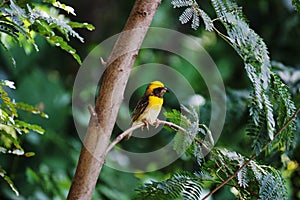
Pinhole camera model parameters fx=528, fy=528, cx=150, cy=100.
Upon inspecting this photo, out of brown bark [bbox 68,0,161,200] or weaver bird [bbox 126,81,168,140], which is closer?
brown bark [bbox 68,0,161,200]

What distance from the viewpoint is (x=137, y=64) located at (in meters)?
2.74

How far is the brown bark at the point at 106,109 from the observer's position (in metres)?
→ 0.82

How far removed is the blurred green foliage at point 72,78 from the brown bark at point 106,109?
1058mm

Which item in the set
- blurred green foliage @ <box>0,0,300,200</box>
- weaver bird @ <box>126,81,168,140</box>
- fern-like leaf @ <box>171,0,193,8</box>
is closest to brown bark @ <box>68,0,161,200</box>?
fern-like leaf @ <box>171,0,193,8</box>

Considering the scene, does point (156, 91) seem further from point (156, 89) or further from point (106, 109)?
point (106, 109)

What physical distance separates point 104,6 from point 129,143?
3.34 feet

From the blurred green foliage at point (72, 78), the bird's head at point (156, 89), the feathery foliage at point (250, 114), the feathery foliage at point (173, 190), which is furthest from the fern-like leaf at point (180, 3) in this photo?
the blurred green foliage at point (72, 78)

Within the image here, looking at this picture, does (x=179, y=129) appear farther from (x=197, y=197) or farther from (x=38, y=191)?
(x=38, y=191)

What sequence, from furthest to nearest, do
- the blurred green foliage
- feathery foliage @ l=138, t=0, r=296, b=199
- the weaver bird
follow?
the blurred green foliage → the weaver bird → feathery foliage @ l=138, t=0, r=296, b=199

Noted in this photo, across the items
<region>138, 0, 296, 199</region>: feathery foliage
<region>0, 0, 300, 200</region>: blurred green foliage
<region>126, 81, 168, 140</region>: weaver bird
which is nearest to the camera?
<region>138, 0, 296, 199</region>: feathery foliage

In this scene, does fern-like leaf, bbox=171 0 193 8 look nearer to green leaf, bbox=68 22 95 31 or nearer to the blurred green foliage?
green leaf, bbox=68 22 95 31

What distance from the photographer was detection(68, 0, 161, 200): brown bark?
820 millimetres

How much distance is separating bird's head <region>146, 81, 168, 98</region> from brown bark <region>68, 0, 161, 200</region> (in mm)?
439

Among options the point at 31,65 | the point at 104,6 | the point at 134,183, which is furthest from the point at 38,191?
the point at 104,6
